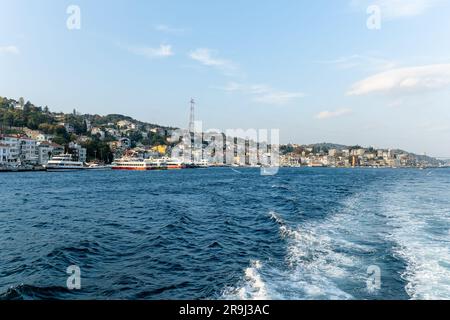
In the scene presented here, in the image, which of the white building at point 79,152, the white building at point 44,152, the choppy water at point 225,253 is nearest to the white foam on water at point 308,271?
the choppy water at point 225,253

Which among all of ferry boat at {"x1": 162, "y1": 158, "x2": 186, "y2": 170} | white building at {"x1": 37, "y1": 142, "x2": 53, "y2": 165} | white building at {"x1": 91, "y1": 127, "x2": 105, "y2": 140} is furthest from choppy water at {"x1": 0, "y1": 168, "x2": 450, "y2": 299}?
white building at {"x1": 91, "y1": 127, "x2": 105, "y2": 140}

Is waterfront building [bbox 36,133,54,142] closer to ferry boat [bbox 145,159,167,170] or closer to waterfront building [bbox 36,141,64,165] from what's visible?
waterfront building [bbox 36,141,64,165]

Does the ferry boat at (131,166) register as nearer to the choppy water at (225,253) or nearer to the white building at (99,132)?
the white building at (99,132)

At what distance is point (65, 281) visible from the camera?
1013 centimetres

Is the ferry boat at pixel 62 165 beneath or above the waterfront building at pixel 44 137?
beneath

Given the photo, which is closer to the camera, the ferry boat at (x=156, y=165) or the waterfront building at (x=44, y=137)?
the waterfront building at (x=44, y=137)

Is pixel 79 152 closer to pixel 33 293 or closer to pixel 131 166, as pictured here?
pixel 131 166

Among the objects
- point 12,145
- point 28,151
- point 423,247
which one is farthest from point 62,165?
point 423,247

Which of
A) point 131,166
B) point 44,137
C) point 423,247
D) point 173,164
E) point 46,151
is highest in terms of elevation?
point 44,137

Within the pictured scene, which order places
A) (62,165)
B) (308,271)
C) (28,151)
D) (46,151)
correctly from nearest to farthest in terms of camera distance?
(308,271)
(62,165)
(28,151)
(46,151)
